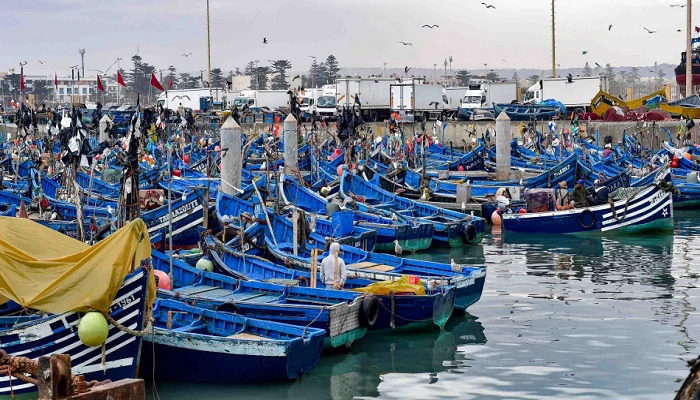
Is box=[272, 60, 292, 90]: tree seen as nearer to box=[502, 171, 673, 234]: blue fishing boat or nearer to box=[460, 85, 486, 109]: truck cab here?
box=[460, 85, 486, 109]: truck cab

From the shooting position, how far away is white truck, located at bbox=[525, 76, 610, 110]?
77188 mm

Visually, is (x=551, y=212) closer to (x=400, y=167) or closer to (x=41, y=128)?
(x=400, y=167)

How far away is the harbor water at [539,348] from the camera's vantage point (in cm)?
1783

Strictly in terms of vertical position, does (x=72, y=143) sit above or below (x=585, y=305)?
above

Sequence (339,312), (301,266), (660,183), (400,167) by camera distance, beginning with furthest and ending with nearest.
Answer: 1. (400,167)
2. (660,183)
3. (301,266)
4. (339,312)

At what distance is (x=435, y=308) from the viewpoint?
2119cm

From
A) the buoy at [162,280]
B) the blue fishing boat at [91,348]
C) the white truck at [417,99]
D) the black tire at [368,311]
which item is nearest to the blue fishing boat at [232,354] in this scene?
the blue fishing boat at [91,348]

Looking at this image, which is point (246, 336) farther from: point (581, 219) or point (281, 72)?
point (281, 72)

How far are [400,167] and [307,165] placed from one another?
35.5ft

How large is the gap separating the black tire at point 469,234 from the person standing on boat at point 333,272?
43.3ft

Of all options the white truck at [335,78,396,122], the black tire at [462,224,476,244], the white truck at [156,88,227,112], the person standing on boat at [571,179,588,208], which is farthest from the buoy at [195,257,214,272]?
the white truck at [156,88,227,112]

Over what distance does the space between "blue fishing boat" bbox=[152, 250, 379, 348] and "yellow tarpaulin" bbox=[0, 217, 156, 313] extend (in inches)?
140

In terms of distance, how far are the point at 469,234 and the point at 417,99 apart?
44821mm

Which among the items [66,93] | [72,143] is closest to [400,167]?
[72,143]
